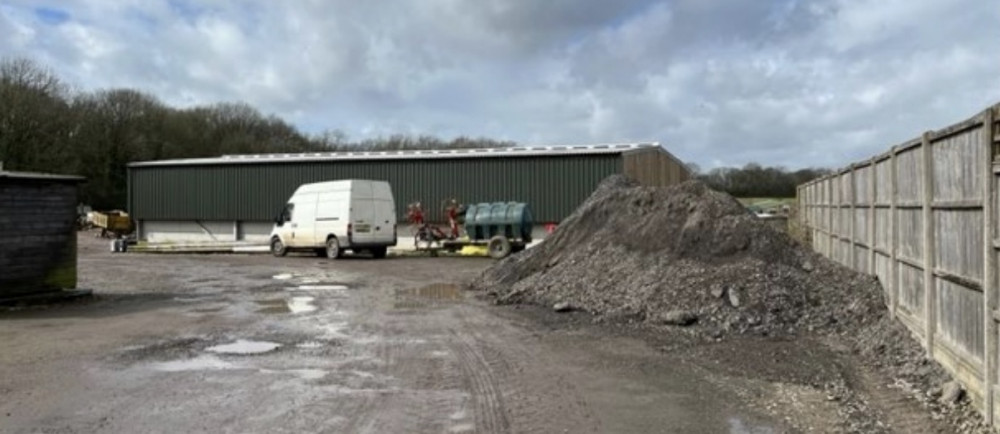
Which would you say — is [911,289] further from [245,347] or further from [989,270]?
[245,347]

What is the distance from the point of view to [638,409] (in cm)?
731

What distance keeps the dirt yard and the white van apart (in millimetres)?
13085

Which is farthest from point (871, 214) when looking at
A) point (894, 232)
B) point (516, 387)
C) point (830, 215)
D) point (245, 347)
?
point (245, 347)

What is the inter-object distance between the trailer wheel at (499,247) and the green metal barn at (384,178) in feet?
16.0

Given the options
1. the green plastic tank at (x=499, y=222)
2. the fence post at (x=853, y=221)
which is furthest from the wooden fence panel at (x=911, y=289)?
the green plastic tank at (x=499, y=222)

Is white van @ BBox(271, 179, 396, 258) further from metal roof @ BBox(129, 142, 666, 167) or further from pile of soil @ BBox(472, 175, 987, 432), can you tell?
pile of soil @ BBox(472, 175, 987, 432)

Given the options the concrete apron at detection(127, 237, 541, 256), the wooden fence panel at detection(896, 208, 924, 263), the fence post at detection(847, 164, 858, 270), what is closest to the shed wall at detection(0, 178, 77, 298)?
the fence post at detection(847, 164, 858, 270)

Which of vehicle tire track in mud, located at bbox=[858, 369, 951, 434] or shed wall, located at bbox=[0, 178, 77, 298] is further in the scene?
shed wall, located at bbox=[0, 178, 77, 298]

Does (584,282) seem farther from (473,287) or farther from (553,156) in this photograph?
(553,156)

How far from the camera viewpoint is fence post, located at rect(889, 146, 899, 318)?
991 centimetres

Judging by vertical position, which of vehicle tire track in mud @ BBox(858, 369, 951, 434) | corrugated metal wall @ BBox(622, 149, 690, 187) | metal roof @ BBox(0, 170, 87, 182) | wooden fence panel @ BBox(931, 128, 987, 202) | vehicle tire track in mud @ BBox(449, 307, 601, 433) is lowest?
vehicle tire track in mud @ BBox(449, 307, 601, 433)

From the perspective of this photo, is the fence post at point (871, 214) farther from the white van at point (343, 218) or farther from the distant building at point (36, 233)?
the white van at point (343, 218)

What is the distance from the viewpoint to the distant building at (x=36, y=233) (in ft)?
50.4

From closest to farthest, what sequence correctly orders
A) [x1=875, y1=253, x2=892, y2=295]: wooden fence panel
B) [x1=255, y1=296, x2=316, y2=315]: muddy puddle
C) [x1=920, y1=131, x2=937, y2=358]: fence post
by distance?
[x1=920, y1=131, x2=937, y2=358]: fence post < [x1=875, y1=253, x2=892, y2=295]: wooden fence panel < [x1=255, y1=296, x2=316, y2=315]: muddy puddle
